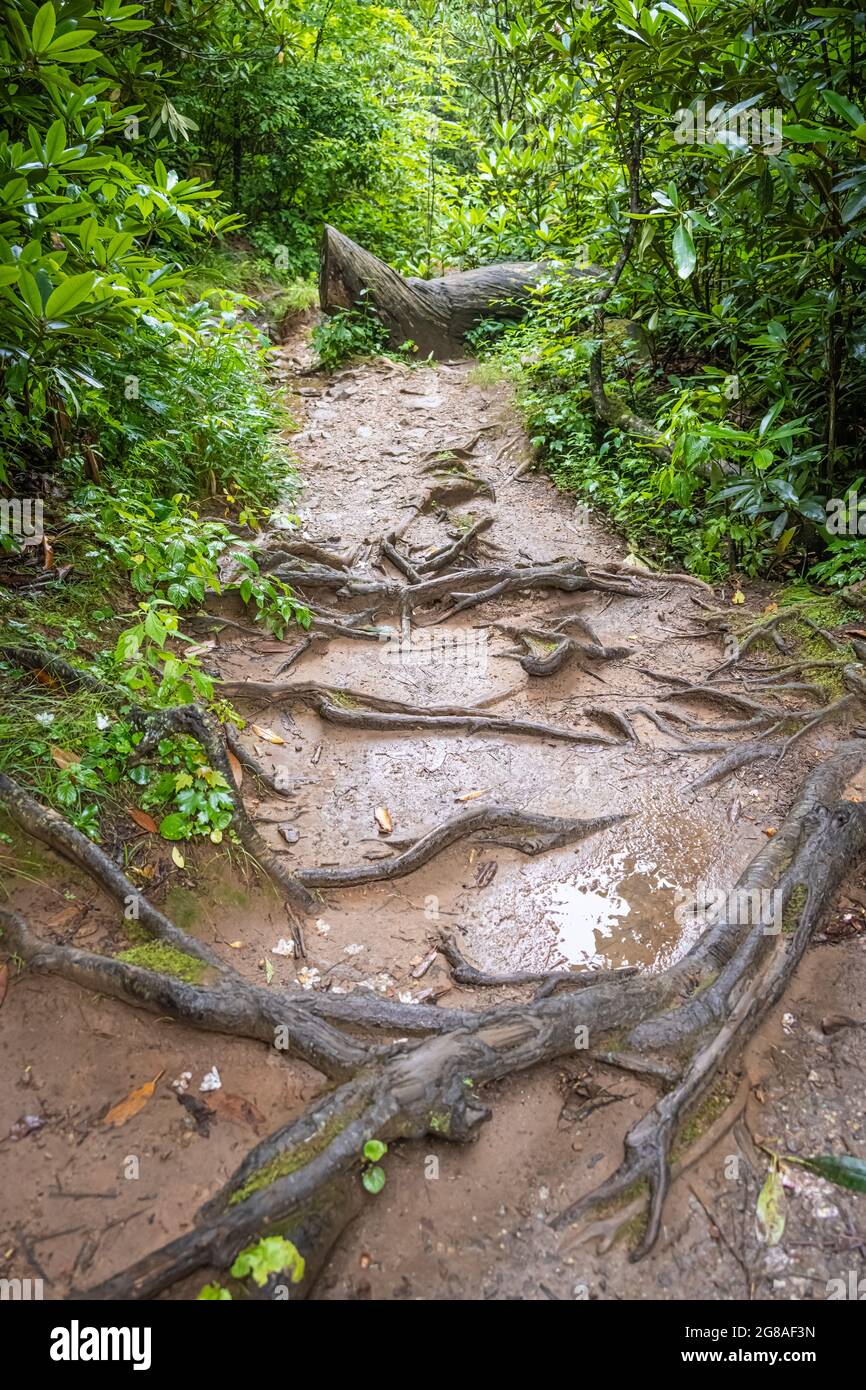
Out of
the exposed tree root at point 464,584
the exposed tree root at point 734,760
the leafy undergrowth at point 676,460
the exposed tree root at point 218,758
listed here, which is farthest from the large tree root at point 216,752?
the leafy undergrowth at point 676,460

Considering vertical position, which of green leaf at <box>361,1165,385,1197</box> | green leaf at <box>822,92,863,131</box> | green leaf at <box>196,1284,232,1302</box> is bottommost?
green leaf at <box>196,1284,232,1302</box>

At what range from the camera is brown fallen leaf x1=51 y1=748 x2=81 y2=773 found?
319cm

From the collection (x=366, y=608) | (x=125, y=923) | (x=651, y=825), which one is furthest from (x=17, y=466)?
(x=651, y=825)

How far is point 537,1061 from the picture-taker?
2.65m

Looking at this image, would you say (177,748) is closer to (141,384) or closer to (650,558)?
(141,384)

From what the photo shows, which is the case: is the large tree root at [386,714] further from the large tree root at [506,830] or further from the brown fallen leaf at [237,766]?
the large tree root at [506,830]

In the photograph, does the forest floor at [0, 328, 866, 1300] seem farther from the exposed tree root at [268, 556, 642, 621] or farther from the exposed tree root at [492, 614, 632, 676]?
the exposed tree root at [268, 556, 642, 621]

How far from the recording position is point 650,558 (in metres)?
6.67

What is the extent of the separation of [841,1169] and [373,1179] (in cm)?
144

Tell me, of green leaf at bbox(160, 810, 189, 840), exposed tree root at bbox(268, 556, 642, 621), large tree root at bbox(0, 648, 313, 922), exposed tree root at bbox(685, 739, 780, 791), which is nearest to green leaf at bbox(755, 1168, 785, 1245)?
large tree root at bbox(0, 648, 313, 922)

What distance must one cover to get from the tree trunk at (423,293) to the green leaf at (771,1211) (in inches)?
418

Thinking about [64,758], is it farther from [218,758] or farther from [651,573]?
[651,573]

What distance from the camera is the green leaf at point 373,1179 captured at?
2.27 metres

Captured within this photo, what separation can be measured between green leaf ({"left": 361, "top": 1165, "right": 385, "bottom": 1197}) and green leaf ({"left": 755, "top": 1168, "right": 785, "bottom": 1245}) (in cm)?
112
